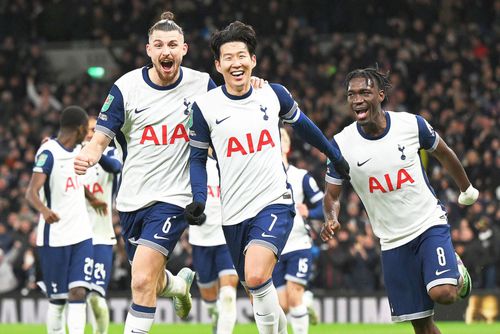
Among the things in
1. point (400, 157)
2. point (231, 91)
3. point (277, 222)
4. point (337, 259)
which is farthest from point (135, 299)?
point (337, 259)

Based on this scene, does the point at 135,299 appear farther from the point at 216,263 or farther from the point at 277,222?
the point at 216,263

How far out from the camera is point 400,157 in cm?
896

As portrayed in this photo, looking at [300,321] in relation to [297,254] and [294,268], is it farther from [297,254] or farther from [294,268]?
[297,254]

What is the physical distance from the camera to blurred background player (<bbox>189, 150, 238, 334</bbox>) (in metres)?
12.9

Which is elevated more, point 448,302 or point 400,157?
point 400,157

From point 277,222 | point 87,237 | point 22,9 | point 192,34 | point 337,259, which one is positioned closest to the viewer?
point 277,222

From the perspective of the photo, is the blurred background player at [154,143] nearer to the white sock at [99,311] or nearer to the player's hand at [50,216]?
the player's hand at [50,216]

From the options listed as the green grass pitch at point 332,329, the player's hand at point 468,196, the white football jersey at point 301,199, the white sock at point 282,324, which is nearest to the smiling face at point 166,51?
the white sock at point 282,324

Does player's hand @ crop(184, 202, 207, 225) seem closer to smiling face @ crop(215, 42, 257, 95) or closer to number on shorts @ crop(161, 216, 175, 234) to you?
number on shorts @ crop(161, 216, 175, 234)

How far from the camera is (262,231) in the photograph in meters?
8.47

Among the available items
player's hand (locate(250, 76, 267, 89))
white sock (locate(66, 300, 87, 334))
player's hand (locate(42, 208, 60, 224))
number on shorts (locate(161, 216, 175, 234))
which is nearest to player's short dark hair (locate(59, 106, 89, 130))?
player's hand (locate(42, 208, 60, 224))

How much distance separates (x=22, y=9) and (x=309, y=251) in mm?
18604

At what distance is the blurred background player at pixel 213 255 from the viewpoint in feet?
42.4

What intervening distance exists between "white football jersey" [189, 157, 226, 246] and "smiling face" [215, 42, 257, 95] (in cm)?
428
